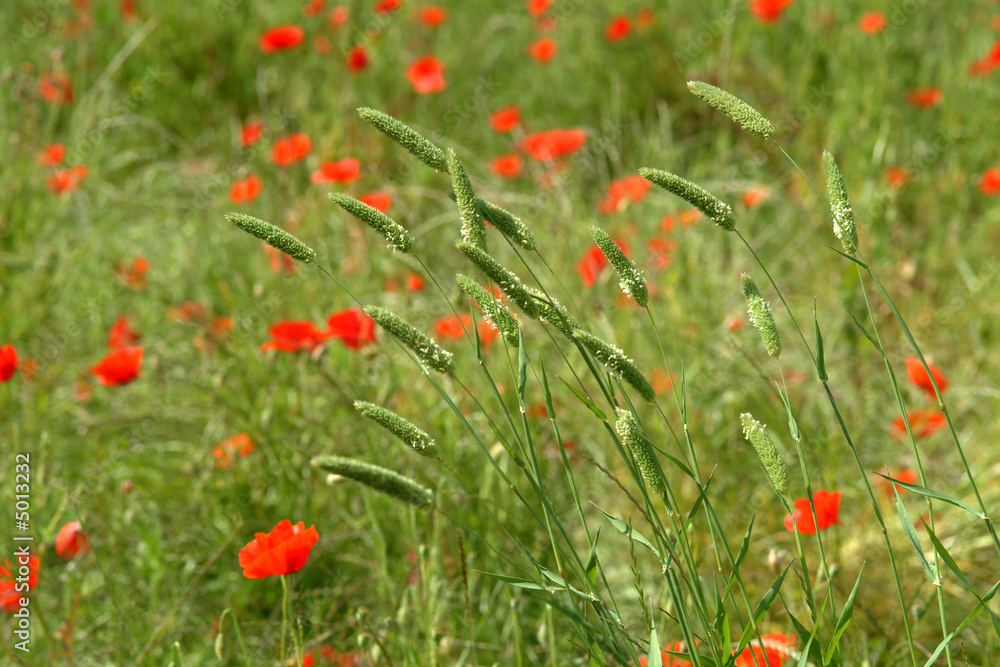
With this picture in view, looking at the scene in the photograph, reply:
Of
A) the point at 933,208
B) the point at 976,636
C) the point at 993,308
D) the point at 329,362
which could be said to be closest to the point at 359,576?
the point at 329,362

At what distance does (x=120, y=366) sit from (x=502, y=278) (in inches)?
49.3

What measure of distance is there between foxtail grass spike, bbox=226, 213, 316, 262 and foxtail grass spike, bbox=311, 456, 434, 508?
21cm

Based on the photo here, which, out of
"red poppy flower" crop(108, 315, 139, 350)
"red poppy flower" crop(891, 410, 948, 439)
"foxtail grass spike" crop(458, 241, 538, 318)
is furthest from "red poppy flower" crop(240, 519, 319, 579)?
"red poppy flower" crop(891, 410, 948, 439)

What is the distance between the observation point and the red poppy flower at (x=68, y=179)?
8.62 feet

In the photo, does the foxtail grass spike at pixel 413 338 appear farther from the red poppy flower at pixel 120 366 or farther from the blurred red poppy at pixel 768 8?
the blurred red poppy at pixel 768 8

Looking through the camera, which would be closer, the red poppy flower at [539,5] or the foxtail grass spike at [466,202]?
the foxtail grass spike at [466,202]

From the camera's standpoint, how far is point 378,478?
758mm

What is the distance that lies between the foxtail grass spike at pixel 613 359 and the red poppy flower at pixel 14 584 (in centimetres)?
102

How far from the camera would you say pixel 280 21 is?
460cm

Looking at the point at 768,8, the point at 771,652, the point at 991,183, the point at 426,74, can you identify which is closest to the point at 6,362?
the point at 771,652

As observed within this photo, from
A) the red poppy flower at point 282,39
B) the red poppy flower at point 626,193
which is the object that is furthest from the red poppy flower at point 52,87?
the red poppy flower at point 626,193

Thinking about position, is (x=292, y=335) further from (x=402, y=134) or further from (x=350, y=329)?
(x=402, y=134)

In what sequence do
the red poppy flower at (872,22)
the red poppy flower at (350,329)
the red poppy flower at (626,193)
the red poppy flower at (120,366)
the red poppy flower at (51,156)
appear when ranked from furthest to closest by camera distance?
1. the red poppy flower at (872,22)
2. the red poppy flower at (51,156)
3. the red poppy flower at (626,193)
4. the red poppy flower at (120,366)
5. the red poppy flower at (350,329)

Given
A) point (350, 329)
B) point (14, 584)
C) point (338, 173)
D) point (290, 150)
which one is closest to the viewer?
point (14, 584)
